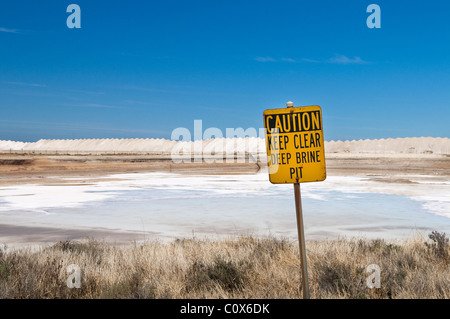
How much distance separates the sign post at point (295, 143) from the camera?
495 centimetres

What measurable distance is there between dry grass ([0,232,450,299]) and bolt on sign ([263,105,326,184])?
1875 mm

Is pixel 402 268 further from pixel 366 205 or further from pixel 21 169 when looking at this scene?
pixel 21 169

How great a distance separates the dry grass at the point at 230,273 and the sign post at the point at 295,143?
1.88 metres

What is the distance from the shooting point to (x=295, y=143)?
16.3 feet

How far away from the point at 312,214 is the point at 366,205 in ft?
13.0

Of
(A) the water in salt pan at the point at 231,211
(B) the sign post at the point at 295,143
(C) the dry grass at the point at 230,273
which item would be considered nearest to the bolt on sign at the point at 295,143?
(B) the sign post at the point at 295,143

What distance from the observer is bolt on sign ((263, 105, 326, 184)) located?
16.2 feet

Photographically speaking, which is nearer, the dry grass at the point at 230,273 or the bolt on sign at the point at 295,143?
the bolt on sign at the point at 295,143

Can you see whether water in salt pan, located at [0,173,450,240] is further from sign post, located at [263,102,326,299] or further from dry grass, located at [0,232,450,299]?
sign post, located at [263,102,326,299]

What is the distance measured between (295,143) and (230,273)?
2.73 metres

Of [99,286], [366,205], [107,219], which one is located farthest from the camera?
[366,205]

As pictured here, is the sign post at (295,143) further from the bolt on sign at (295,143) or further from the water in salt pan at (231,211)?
the water in salt pan at (231,211)

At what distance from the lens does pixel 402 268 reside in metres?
7.36
